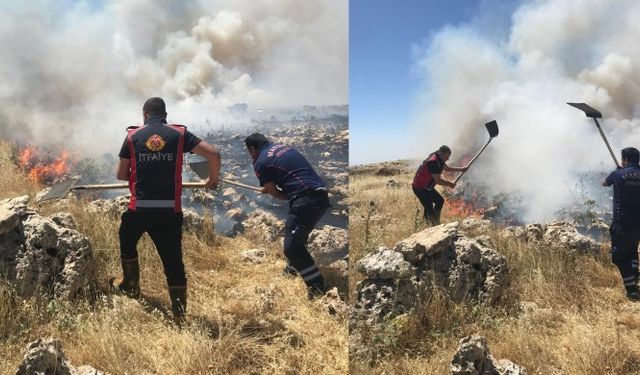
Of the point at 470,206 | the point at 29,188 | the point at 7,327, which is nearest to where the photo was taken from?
the point at 7,327

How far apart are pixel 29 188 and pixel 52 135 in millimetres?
761

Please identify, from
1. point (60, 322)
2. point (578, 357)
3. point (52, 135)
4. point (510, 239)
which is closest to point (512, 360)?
point (578, 357)

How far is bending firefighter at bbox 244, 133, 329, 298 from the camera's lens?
3979mm

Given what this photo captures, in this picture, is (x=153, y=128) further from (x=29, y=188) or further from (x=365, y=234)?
(x=29, y=188)

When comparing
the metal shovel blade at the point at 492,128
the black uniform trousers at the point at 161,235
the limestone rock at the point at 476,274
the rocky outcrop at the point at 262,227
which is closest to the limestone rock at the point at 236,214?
the rocky outcrop at the point at 262,227

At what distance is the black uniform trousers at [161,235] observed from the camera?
3.30m

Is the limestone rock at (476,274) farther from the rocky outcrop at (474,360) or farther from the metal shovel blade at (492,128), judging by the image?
the metal shovel blade at (492,128)

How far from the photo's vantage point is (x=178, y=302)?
3449 mm

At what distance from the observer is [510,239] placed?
4.79 metres

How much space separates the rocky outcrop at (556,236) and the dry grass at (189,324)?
7.60 feet

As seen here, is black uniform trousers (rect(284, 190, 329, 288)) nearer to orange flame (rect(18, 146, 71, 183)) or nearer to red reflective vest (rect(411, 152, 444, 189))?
red reflective vest (rect(411, 152, 444, 189))

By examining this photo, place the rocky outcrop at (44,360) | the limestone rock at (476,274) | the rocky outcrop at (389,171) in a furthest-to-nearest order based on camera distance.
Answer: the rocky outcrop at (389,171) < the limestone rock at (476,274) < the rocky outcrop at (44,360)

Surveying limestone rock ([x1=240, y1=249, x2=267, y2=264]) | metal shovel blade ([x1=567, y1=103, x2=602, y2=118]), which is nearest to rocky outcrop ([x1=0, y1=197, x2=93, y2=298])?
limestone rock ([x1=240, y1=249, x2=267, y2=264])

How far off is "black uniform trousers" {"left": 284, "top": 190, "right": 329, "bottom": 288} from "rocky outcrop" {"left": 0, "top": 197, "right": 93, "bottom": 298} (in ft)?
4.95
